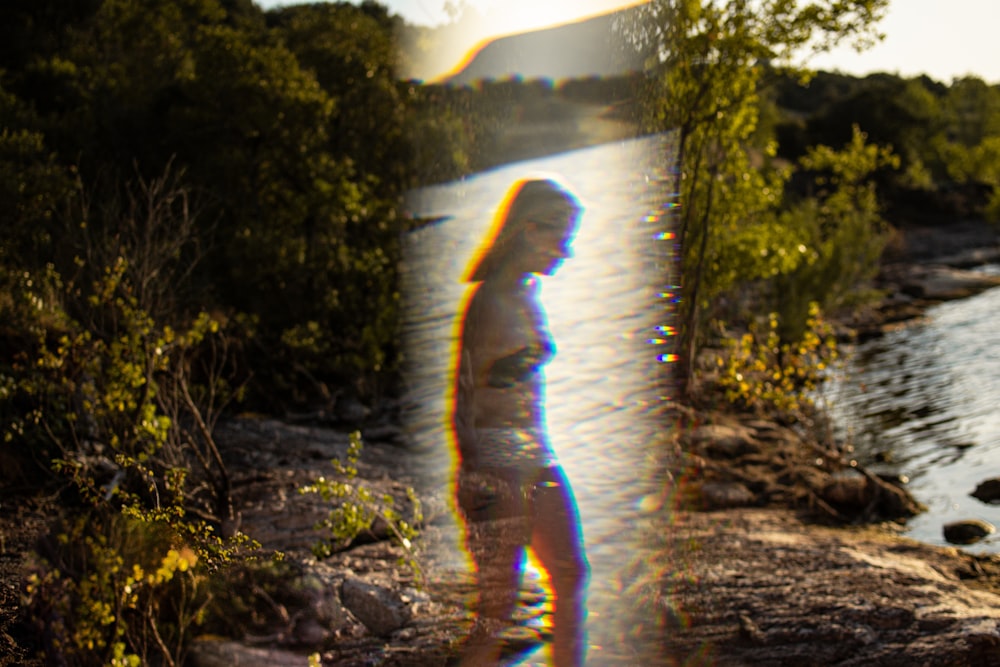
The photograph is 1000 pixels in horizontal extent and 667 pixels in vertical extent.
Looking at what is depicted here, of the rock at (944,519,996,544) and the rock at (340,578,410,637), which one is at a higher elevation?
the rock at (340,578,410,637)

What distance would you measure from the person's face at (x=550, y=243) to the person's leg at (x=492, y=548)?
1.07m

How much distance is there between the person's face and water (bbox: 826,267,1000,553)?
9479 mm

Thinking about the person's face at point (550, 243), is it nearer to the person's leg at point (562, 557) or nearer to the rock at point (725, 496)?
the person's leg at point (562, 557)

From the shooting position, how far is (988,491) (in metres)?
12.8

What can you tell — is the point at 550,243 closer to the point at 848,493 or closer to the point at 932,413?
the point at 848,493

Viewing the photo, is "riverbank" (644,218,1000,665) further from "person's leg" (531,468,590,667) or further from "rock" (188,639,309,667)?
"rock" (188,639,309,667)

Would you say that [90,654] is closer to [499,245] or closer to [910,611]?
[499,245]

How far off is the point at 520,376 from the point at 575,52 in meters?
1.23

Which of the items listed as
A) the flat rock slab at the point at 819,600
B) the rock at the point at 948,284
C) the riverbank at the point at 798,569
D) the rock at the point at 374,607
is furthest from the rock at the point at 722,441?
the rock at the point at 948,284

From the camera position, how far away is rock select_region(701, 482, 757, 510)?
1205cm

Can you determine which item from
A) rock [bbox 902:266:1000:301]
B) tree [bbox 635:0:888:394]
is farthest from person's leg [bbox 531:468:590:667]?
rock [bbox 902:266:1000:301]

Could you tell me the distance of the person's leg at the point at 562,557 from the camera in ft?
12.2

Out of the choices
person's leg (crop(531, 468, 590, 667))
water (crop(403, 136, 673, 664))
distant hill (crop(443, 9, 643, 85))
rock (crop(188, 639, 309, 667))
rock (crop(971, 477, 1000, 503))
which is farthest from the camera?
rock (crop(971, 477, 1000, 503))

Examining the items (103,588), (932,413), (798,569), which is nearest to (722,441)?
(798,569)
